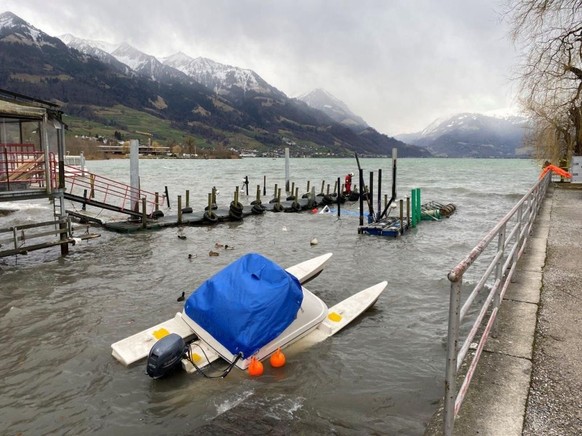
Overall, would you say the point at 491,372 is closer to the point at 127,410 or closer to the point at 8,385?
the point at 127,410

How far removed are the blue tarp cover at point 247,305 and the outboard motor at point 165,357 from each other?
0.70 m

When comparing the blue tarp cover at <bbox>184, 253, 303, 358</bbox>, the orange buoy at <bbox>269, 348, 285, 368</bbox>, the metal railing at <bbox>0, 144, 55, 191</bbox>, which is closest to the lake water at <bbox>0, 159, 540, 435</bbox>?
the orange buoy at <bbox>269, 348, 285, 368</bbox>

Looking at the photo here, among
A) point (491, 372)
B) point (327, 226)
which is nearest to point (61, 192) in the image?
point (327, 226)

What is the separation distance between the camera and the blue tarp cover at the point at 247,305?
297 inches

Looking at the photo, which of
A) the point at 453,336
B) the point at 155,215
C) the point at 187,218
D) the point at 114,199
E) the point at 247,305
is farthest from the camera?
the point at 114,199

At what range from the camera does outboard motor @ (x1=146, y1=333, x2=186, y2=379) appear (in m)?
7.23

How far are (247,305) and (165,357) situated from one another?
64.9 inches

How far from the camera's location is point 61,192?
17.2 meters

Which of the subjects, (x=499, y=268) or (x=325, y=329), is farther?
(x=325, y=329)

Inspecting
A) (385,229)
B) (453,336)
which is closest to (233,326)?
(453,336)

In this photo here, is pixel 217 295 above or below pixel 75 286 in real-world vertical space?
above

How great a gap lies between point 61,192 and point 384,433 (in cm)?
1603

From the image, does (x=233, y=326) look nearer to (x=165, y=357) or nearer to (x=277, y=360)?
(x=277, y=360)

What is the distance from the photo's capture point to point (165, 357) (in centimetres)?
726
